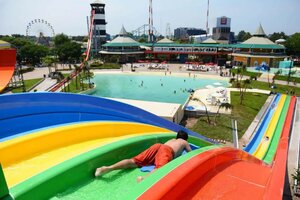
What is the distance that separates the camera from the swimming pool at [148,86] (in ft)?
91.0

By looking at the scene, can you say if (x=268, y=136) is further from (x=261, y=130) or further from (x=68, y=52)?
(x=68, y=52)

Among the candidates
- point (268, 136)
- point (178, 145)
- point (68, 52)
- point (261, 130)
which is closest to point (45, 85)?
point (68, 52)

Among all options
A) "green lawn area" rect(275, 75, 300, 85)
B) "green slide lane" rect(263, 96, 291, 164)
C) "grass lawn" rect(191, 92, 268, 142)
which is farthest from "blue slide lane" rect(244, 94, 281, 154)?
"green lawn area" rect(275, 75, 300, 85)

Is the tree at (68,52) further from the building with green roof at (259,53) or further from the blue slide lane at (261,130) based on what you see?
the blue slide lane at (261,130)

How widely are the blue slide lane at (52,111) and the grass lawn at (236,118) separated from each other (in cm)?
920

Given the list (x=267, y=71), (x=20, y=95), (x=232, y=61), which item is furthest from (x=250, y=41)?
(x=20, y=95)

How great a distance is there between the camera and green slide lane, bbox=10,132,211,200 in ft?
10.5

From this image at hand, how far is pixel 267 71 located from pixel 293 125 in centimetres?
2505

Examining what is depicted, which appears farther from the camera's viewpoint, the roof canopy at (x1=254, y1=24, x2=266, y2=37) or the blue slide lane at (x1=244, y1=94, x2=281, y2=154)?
the roof canopy at (x1=254, y1=24, x2=266, y2=37)

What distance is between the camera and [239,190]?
4.13 meters

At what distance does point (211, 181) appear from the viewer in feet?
13.7

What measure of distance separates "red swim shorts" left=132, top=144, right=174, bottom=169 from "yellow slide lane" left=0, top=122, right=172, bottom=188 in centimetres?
84

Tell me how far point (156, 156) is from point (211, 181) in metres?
1.07

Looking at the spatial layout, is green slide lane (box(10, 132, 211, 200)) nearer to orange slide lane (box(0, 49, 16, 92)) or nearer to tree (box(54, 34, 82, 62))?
orange slide lane (box(0, 49, 16, 92))
